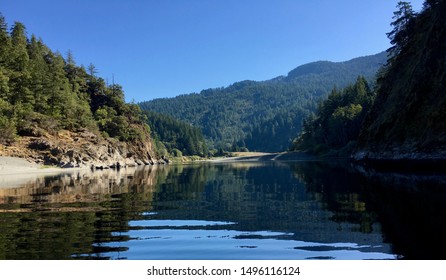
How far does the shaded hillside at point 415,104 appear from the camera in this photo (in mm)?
41906

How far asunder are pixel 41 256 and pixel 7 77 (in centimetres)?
8233

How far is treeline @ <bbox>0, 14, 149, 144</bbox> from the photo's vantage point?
270 ft

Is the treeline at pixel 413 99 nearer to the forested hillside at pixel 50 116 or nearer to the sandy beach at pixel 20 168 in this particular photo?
the sandy beach at pixel 20 168

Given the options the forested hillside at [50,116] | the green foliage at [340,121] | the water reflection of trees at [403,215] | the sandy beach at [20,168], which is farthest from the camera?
the green foliage at [340,121]

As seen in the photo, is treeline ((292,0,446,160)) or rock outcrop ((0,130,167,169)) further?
rock outcrop ((0,130,167,169))

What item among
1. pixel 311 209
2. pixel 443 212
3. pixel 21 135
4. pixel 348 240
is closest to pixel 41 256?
pixel 348 240

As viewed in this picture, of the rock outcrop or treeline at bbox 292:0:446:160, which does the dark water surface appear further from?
the rock outcrop

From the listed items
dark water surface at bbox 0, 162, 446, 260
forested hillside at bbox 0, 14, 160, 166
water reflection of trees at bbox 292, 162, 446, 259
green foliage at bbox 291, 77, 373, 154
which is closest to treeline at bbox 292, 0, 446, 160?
water reflection of trees at bbox 292, 162, 446, 259

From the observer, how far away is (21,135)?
82.0 meters

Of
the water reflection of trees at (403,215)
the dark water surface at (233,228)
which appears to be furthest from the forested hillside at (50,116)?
the water reflection of trees at (403,215)

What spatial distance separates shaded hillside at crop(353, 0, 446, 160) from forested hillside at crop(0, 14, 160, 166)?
64134mm

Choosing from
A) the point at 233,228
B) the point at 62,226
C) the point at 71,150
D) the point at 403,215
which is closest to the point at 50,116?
the point at 71,150

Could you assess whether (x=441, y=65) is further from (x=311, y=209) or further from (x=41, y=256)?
(x=41, y=256)

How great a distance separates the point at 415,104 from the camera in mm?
49781
